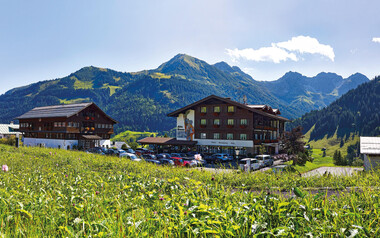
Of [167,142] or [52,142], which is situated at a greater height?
[167,142]

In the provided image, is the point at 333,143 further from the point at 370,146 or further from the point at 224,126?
the point at 370,146

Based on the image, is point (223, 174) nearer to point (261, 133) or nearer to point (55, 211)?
point (55, 211)

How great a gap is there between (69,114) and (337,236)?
68.8m

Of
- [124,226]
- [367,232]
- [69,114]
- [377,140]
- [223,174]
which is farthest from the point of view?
[69,114]

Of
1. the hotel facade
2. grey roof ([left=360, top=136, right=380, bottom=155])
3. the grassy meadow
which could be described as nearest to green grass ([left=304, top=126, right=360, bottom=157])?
→ the hotel facade

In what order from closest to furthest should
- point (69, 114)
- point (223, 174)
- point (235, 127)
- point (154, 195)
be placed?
point (154, 195) → point (223, 174) → point (235, 127) → point (69, 114)

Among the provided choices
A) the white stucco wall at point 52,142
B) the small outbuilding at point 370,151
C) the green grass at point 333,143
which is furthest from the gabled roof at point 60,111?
the green grass at point 333,143

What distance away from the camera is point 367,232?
3609 millimetres

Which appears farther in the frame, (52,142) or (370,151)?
(52,142)

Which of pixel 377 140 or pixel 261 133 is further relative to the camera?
pixel 261 133

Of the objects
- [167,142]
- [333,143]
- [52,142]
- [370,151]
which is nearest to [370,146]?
[370,151]

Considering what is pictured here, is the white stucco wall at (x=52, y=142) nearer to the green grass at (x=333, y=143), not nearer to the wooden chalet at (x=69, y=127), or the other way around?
the wooden chalet at (x=69, y=127)

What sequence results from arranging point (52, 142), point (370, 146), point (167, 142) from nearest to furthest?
point (370, 146)
point (167, 142)
point (52, 142)

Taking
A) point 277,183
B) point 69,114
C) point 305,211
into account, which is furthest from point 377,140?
point 69,114
